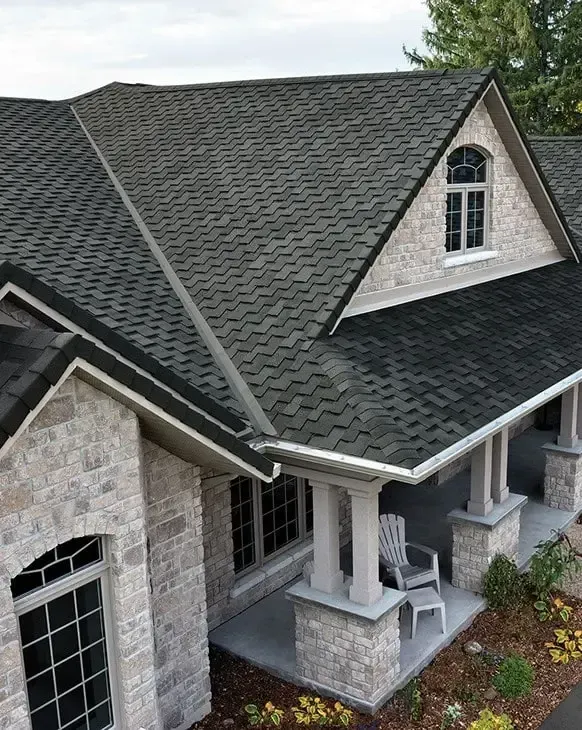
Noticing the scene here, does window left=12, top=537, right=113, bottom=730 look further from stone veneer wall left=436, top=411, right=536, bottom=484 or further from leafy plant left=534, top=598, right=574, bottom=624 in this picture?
stone veneer wall left=436, top=411, right=536, bottom=484

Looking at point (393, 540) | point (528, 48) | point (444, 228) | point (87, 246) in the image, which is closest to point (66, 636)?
point (393, 540)

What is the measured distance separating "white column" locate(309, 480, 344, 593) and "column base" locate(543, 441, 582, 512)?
5112mm

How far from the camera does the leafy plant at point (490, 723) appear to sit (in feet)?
21.6

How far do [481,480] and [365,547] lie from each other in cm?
238

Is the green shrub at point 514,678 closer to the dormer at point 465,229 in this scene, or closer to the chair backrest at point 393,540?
the chair backrest at point 393,540

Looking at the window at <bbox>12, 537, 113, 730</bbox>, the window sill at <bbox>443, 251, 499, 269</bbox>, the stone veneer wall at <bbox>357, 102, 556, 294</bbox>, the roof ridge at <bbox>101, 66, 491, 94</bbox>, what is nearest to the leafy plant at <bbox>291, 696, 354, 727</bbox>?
the window at <bbox>12, 537, 113, 730</bbox>

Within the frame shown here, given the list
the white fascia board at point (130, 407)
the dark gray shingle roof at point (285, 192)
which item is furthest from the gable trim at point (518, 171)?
the white fascia board at point (130, 407)

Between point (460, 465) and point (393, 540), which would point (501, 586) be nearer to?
point (393, 540)

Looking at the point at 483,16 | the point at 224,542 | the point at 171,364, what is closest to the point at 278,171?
the point at 171,364

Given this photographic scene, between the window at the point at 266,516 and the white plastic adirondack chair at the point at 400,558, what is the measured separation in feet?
4.68

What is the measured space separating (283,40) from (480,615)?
34.9m

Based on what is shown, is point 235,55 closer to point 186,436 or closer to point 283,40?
point 283,40

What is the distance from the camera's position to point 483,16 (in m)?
31.1

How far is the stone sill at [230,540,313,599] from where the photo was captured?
913 cm
